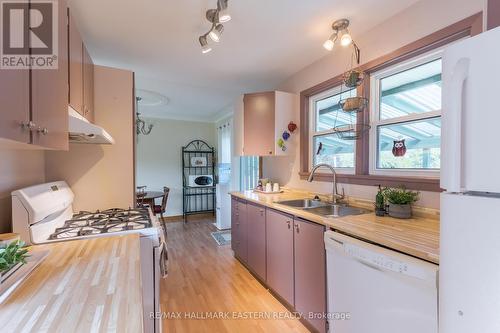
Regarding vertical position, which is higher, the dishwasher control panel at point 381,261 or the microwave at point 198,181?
the microwave at point 198,181

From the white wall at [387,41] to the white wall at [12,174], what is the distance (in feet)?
7.99

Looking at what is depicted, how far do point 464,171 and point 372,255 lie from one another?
0.61 m

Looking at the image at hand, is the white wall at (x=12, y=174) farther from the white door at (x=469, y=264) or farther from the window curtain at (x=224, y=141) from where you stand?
the window curtain at (x=224, y=141)

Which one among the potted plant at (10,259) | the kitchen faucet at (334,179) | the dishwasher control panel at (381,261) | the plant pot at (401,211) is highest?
the kitchen faucet at (334,179)

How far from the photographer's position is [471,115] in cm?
73

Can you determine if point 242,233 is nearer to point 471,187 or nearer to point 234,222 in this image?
point 234,222

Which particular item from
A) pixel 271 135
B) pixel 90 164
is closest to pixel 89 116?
pixel 90 164

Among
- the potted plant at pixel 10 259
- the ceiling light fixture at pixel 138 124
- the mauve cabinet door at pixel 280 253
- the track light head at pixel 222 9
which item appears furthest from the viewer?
the ceiling light fixture at pixel 138 124

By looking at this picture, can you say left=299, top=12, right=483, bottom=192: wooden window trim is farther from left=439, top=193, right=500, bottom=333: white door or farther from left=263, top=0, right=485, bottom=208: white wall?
left=439, top=193, right=500, bottom=333: white door

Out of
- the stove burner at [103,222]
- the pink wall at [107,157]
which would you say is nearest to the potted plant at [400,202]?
the stove burner at [103,222]

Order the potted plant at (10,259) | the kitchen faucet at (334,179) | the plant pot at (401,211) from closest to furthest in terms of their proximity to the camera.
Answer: the potted plant at (10,259) < the plant pot at (401,211) < the kitchen faucet at (334,179)

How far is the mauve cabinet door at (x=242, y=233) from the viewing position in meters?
2.75

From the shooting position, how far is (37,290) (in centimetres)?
83

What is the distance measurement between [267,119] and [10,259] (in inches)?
95.6
